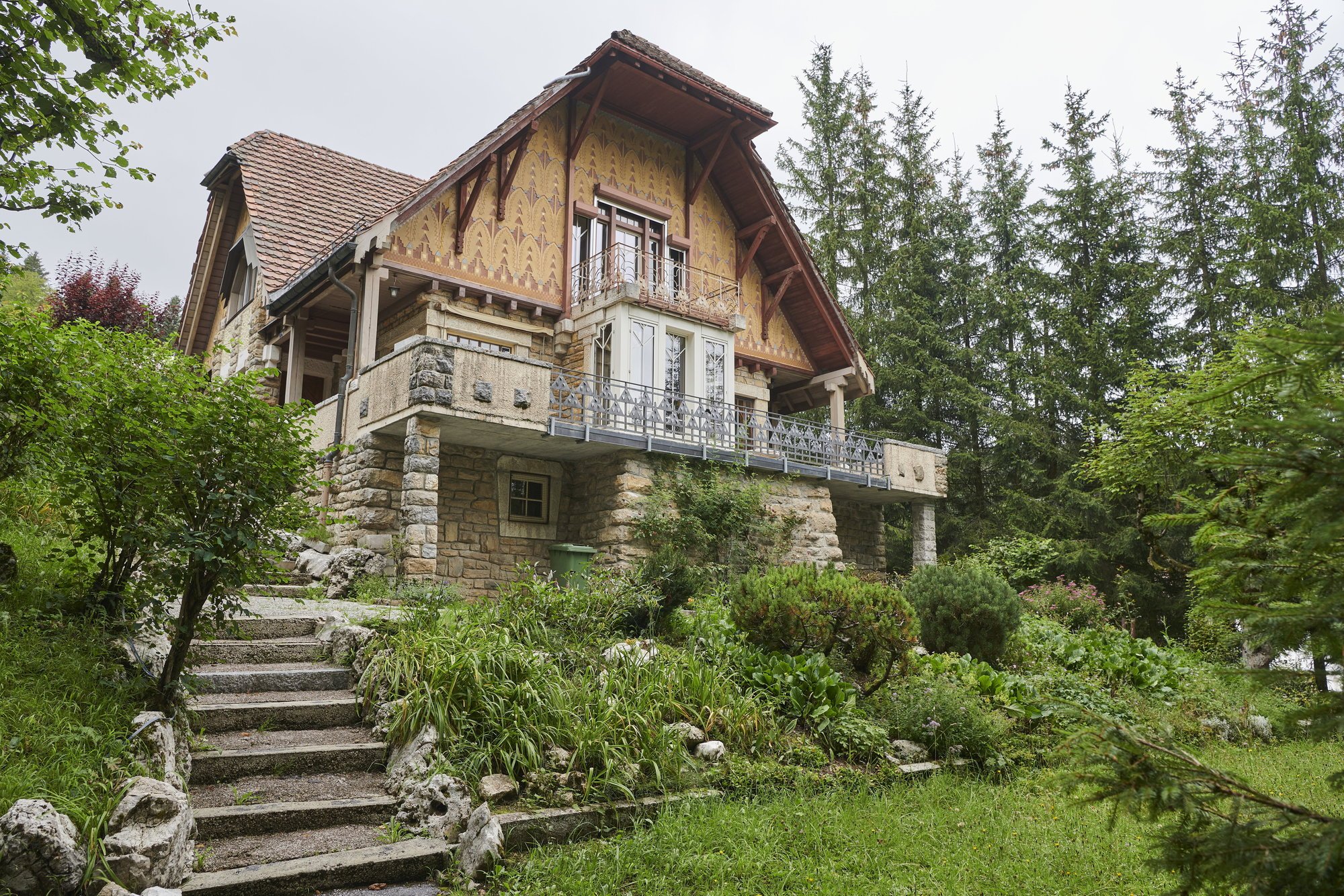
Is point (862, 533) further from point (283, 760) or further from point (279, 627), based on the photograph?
point (283, 760)

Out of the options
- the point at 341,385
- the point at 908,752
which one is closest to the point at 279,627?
the point at 908,752

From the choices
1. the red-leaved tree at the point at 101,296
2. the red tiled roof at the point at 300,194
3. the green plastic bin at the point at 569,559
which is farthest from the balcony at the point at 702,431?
the red-leaved tree at the point at 101,296

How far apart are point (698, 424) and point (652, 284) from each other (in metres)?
2.93

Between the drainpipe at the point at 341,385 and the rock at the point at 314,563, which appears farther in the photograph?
the drainpipe at the point at 341,385

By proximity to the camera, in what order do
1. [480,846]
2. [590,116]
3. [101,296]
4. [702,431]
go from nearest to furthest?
[480,846]
[702,431]
[590,116]
[101,296]

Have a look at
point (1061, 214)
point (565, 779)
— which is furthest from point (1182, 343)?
point (565, 779)

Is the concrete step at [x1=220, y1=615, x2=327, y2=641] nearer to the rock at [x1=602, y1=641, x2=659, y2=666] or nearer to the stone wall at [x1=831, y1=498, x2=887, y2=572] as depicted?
the rock at [x1=602, y1=641, x2=659, y2=666]

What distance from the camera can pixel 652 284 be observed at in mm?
15016

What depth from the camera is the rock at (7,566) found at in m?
5.93

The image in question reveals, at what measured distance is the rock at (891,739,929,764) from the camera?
6164 millimetres

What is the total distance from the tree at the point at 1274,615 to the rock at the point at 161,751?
4.33m

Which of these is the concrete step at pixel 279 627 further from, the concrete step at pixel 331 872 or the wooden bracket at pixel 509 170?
the wooden bracket at pixel 509 170

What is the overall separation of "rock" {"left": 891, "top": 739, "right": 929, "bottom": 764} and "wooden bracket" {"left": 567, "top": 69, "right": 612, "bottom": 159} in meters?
11.7

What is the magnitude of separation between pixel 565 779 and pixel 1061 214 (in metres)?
20.4
